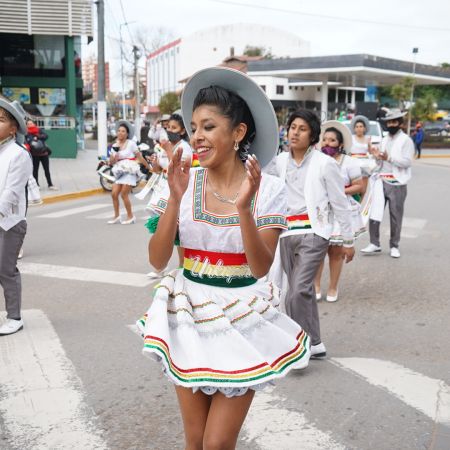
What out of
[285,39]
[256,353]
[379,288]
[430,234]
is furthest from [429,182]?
[285,39]

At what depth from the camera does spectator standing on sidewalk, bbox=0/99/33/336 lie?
5.11 meters

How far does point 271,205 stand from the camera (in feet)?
8.78

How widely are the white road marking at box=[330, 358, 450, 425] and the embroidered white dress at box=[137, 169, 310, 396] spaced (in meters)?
1.66

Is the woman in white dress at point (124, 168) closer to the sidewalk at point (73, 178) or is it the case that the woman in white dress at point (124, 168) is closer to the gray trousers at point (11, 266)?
the sidewalk at point (73, 178)

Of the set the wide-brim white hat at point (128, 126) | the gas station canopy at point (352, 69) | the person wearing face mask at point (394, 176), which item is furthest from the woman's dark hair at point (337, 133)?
the gas station canopy at point (352, 69)

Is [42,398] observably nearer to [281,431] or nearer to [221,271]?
[281,431]

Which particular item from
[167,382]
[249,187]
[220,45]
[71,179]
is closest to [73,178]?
[71,179]

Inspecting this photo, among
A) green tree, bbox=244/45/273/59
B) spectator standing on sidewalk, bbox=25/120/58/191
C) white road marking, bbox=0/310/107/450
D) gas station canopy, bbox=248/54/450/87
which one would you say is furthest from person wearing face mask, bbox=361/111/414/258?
green tree, bbox=244/45/273/59

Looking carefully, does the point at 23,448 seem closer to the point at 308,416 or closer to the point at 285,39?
the point at 308,416

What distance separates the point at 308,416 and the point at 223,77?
218cm

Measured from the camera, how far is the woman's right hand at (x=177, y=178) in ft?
8.09

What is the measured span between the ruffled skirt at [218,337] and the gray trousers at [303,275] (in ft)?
6.70

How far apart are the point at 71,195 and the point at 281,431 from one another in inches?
481

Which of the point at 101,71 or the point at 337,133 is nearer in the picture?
A: the point at 337,133
